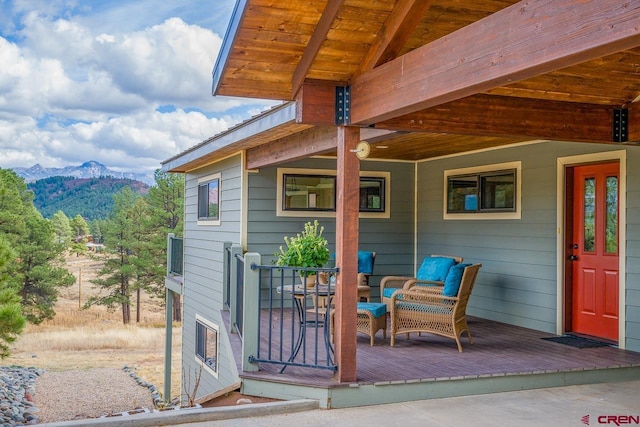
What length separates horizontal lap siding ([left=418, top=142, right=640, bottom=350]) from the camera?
6.26 m

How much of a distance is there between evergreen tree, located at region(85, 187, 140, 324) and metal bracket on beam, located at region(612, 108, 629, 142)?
77.8 ft

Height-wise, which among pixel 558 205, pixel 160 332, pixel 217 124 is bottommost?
pixel 160 332

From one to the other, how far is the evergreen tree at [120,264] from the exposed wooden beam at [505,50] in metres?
24.0

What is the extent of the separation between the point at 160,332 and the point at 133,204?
21.9 ft

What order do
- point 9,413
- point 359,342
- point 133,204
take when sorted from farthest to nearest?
point 133,204
point 9,413
point 359,342

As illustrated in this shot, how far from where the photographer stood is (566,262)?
713cm

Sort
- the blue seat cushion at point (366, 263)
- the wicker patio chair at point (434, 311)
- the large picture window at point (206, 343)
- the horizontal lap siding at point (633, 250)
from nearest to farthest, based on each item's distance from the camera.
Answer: the horizontal lap siding at point (633, 250), the wicker patio chair at point (434, 311), the blue seat cushion at point (366, 263), the large picture window at point (206, 343)

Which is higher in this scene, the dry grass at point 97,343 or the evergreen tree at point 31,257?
the evergreen tree at point 31,257

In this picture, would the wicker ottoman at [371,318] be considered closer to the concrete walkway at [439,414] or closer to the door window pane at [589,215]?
the concrete walkway at [439,414]

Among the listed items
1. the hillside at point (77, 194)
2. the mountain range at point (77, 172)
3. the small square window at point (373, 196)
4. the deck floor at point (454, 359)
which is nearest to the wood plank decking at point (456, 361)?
the deck floor at point (454, 359)

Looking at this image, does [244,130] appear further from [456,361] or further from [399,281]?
[456,361]

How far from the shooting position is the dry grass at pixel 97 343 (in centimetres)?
1912

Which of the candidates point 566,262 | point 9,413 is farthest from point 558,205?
point 9,413

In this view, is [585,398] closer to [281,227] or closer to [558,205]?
[558,205]
